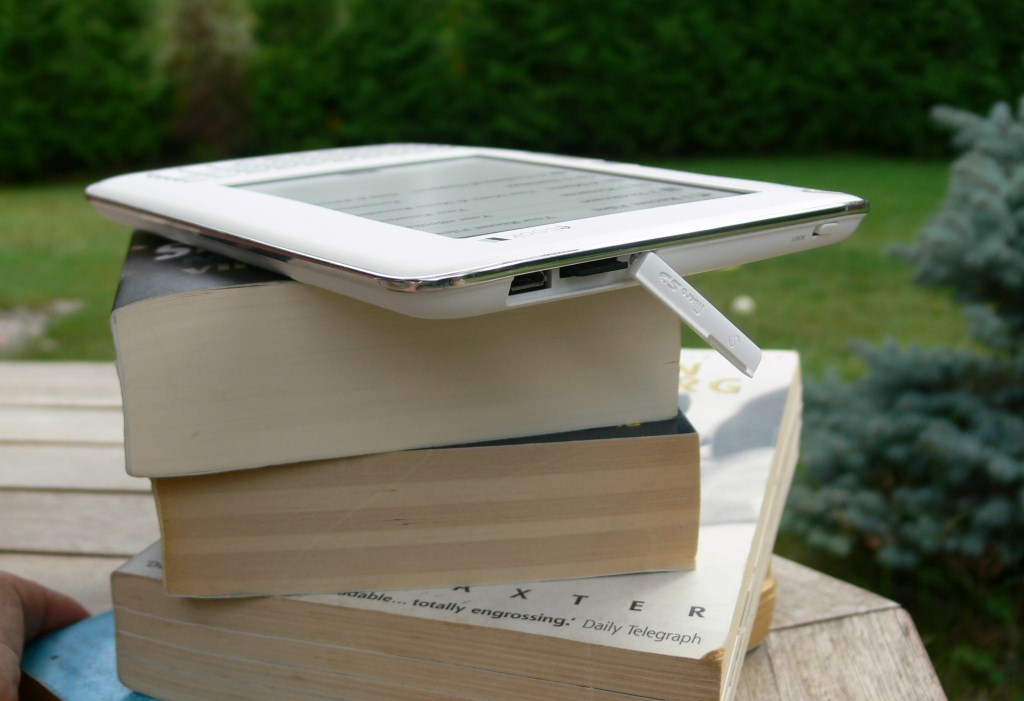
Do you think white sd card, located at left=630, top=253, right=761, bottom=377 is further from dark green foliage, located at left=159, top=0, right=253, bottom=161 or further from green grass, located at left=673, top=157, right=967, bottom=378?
dark green foliage, located at left=159, top=0, right=253, bottom=161

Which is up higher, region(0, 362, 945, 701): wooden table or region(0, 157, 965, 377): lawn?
region(0, 362, 945, 701): wooden table

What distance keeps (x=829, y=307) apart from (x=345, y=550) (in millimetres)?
2994

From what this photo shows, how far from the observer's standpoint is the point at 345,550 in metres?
0.68

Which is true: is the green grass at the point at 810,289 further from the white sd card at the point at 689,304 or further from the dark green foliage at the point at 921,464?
the white sd card at the point at 689,304

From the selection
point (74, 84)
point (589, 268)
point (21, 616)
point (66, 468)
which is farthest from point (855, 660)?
point (74, 84)

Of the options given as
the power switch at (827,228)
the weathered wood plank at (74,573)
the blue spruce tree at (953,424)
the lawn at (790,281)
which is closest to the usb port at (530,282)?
the power switch at (827,228)

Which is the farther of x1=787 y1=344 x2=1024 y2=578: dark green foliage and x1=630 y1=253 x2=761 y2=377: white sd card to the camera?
x1=787 y1=344 x2=1024 y2=578: dark green foliage

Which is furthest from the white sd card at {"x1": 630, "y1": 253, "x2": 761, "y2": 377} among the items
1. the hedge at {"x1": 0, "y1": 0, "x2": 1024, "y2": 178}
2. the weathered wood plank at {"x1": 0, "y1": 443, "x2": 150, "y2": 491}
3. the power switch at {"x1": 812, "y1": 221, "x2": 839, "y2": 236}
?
the hedge at {"x1": 0, "y1": 0, "x2": 1024, "y2": 178}

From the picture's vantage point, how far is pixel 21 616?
772mm

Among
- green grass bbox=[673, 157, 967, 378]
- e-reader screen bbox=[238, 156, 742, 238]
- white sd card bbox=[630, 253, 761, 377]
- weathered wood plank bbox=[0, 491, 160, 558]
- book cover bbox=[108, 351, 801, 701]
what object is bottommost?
green grass bbox=[673, 157, 967, 378]

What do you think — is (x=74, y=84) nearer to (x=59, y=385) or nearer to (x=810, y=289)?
(x=810, y=289)

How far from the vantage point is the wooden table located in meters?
0.77

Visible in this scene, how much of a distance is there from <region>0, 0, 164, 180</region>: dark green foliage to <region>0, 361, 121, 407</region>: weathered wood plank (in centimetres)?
518

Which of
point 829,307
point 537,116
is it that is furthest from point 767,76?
point 829,307
